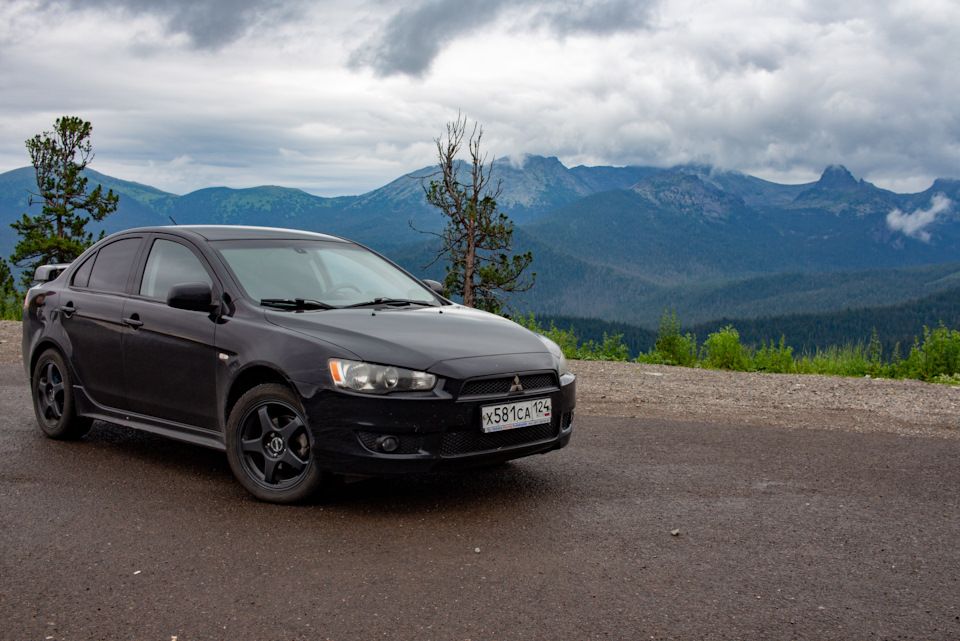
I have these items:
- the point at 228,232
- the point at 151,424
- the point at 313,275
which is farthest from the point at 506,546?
the point at 228,232

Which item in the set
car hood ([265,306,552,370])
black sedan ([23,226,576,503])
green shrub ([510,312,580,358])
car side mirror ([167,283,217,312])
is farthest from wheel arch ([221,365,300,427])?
green shrub ([510,312,580,358])

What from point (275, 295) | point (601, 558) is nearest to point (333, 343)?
point (275, 295)

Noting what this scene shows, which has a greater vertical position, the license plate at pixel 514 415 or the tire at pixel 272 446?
the license plate at pixel 514 415

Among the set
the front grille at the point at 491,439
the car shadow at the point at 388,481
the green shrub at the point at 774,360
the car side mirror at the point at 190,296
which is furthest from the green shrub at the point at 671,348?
the car side mirror at the point at 190,296

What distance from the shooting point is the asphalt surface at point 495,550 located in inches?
120

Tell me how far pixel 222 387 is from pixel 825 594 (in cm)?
341

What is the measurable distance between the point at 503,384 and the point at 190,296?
1.95 metres

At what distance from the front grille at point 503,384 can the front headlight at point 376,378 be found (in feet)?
0.76

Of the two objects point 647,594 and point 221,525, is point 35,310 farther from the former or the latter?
point 647,594

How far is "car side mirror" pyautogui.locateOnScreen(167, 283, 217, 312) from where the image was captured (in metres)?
4.63

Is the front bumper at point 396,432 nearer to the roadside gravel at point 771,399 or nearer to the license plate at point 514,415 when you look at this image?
the license plate at point 514,415

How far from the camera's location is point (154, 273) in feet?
17.9

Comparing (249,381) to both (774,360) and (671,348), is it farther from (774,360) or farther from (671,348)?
(671,348)

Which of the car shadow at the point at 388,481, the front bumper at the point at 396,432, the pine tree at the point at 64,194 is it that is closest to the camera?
the front bumper at the point at 396,432
